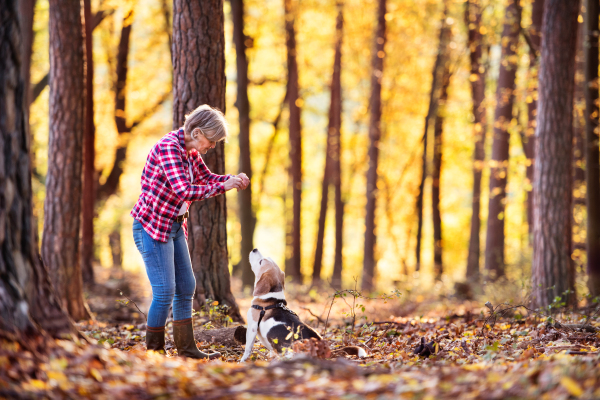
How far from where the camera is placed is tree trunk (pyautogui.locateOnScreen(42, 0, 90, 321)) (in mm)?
7926

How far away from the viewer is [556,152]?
25.7 feet

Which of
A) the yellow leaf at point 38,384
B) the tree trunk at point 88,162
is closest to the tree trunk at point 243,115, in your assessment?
the tree trunk at point 88,162

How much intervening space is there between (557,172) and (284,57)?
13567 millimetres

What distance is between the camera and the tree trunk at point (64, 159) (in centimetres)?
793

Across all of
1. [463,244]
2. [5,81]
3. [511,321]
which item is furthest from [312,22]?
[463,244]

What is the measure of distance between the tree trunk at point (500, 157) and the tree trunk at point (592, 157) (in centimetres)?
269

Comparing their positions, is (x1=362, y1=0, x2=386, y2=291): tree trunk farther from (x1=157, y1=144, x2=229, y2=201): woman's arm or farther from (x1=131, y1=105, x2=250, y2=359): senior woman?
(x1=157, y1=144, x2=229, y2=201): woman's arm

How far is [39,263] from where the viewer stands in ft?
11.6

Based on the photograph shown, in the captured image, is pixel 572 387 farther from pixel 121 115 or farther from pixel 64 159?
pixel 121 115

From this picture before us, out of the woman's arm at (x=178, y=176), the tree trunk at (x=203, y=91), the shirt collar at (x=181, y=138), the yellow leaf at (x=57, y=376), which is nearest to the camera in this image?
the yellow leaf at (x=57, y=376)

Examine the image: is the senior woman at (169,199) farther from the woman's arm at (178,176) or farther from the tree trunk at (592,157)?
the tree trunk at (592,157)

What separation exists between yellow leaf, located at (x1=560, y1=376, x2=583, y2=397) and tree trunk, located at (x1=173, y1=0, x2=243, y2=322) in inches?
186

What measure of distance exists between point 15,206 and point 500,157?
1304cm

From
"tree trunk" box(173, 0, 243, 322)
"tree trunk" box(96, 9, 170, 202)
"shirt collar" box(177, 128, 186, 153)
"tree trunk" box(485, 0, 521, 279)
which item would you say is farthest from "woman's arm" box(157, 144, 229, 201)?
"tree trunk" box(96, 9, 170, 202)
